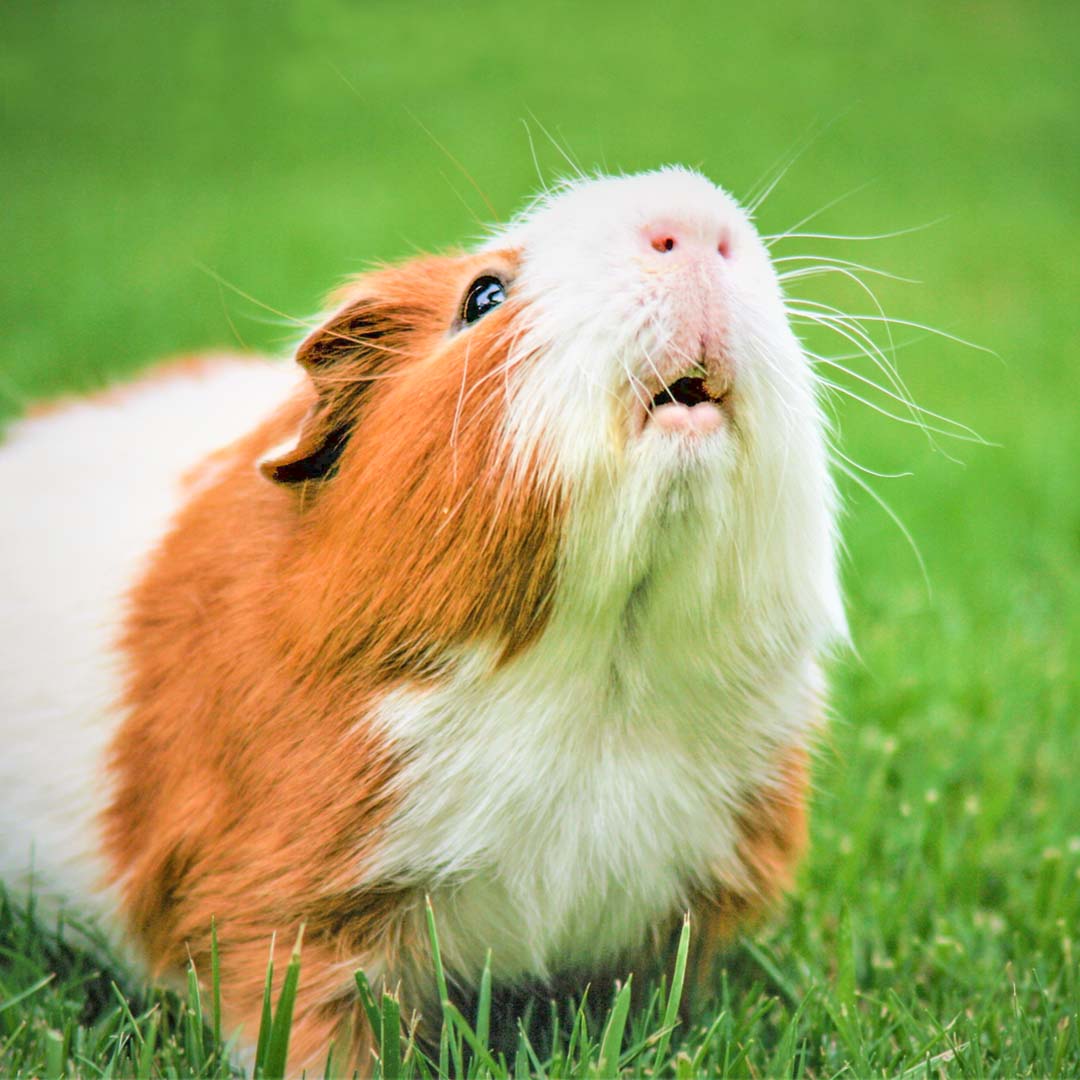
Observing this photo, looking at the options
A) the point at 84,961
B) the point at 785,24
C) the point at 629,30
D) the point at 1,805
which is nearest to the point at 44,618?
the point at 1,805

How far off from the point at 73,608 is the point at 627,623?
1206mm

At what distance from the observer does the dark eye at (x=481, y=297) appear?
5.96 ft

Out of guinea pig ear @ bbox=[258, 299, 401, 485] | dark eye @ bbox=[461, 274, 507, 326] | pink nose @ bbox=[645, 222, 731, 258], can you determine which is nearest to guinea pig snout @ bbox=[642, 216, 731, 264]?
pink nose @ bbox=[645, 222, 731, 258]

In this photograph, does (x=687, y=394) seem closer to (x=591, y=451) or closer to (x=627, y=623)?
(x=591, y=451)

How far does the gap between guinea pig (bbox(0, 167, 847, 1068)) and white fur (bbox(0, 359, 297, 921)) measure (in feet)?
0.05

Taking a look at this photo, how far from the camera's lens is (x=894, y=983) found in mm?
2311

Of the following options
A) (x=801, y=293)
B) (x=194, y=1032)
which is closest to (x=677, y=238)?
(x=194, y=1032)

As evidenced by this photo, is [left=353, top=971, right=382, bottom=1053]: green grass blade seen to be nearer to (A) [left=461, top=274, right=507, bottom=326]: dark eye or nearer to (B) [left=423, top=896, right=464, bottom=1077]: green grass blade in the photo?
(B) [left=423, top=896, right=464, bottom=1077]: green grass blade

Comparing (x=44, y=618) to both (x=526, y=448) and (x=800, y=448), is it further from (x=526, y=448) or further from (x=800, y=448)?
(x=800, y=448)

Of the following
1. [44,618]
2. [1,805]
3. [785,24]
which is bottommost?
[1,805]

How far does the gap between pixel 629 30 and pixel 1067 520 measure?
3380mm

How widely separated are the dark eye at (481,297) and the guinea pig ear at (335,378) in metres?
0.13

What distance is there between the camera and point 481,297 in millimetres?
1824

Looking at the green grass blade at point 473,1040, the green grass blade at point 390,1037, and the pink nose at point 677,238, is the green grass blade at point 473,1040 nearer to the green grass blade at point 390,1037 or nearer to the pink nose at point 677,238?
the green grass blade at point 390,1037
